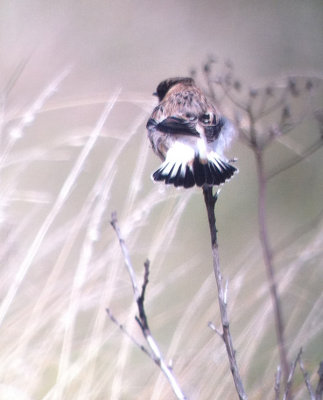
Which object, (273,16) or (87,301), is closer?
(87,301)

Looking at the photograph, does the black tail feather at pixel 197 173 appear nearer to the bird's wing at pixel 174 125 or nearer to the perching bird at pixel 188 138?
the perching bird at pixel 188 138

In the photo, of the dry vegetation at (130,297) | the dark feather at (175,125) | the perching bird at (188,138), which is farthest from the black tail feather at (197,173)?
the dry vegetation at (130,297)

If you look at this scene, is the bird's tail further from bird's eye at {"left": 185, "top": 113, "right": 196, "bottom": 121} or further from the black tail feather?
bird's eye at {"left": 185, "top": 113, "right": 196, "bottom": 121}

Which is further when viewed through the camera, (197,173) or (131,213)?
(131,213)

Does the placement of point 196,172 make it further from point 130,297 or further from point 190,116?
point 130,297

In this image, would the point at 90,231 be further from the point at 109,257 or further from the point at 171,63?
the point at 171,63

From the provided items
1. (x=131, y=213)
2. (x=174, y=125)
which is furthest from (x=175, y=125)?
(x=131, y=213)

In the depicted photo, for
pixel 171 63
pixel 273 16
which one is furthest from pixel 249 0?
pixel 171 63
